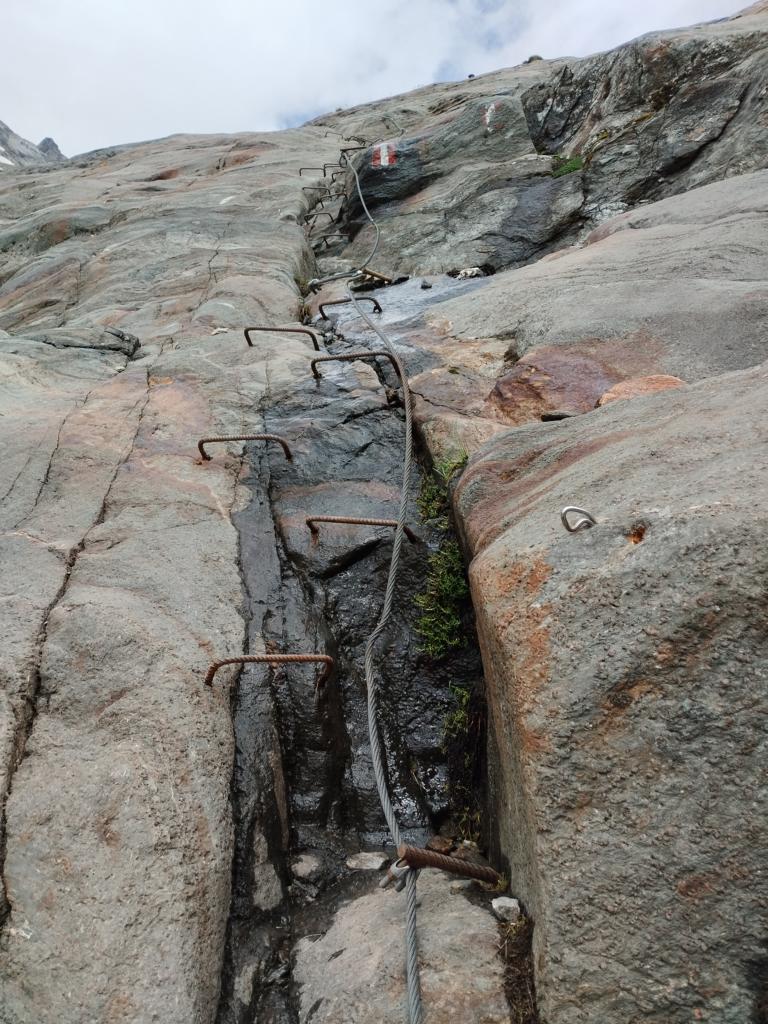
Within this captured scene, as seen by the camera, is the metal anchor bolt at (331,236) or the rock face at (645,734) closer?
the rock face at (645,734)

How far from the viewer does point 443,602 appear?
4109 mm

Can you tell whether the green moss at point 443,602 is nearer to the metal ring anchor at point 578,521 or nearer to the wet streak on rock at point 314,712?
the wet streak on rock at point 314,712

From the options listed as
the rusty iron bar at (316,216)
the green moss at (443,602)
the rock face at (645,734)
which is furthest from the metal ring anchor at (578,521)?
the rusty iron bar at (316,216)

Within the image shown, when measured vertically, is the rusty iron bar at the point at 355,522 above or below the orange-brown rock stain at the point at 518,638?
above

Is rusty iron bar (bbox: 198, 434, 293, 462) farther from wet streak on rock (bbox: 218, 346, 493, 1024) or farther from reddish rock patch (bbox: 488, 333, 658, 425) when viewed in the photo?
reddish rock patch (bbox: 488, 333, 658, 425)

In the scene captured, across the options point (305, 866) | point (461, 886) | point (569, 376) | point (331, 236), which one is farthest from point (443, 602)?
point (331, 236)

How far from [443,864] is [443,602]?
1.90m

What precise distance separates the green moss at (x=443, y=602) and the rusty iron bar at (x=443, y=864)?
1.52 metres

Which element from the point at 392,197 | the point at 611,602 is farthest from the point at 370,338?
the point at 392,197

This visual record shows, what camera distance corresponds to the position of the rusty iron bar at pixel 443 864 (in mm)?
2346

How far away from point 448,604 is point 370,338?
482 cm

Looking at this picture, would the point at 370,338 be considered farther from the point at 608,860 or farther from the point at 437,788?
the point at 608,860

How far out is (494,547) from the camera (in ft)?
9.70

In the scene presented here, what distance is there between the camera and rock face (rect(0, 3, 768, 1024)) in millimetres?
1888
